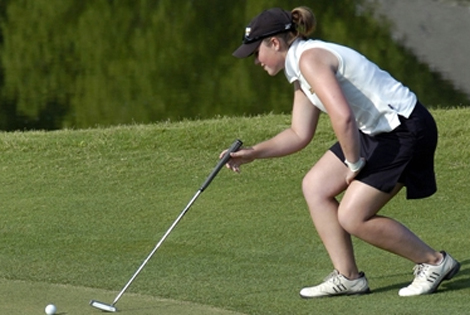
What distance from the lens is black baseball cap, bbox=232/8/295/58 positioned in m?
4.43

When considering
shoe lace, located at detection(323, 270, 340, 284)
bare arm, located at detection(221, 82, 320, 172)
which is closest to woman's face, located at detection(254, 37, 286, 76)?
bare arm, located at detection(221, 82, 320, 172)

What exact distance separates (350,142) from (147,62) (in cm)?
1374

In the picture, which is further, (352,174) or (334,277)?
(334,277)

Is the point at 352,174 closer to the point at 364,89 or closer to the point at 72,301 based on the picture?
the point at 364,89

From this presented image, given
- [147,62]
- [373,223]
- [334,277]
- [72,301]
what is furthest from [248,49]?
[147,62]

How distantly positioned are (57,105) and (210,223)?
7.95 meters

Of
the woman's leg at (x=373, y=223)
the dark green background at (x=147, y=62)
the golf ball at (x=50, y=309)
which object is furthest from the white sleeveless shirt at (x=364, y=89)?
the dark green background at (x=147, y=62)

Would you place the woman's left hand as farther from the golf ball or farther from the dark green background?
the dark green background

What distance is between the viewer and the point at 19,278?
5.21 metres

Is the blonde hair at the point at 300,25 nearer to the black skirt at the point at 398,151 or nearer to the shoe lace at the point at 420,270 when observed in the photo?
the black skirt at the point at 398,151

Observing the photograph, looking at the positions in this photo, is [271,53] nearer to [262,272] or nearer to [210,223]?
[262,272]

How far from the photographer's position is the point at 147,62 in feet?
58.2

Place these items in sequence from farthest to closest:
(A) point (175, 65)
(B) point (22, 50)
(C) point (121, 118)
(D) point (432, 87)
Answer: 1. (B) point (22, 50)
2. (A) point (175, 65)
3. (D) point (432, 87)
4. (C) point (121, 118)

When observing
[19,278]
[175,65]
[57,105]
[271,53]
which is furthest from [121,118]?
[271,53]
